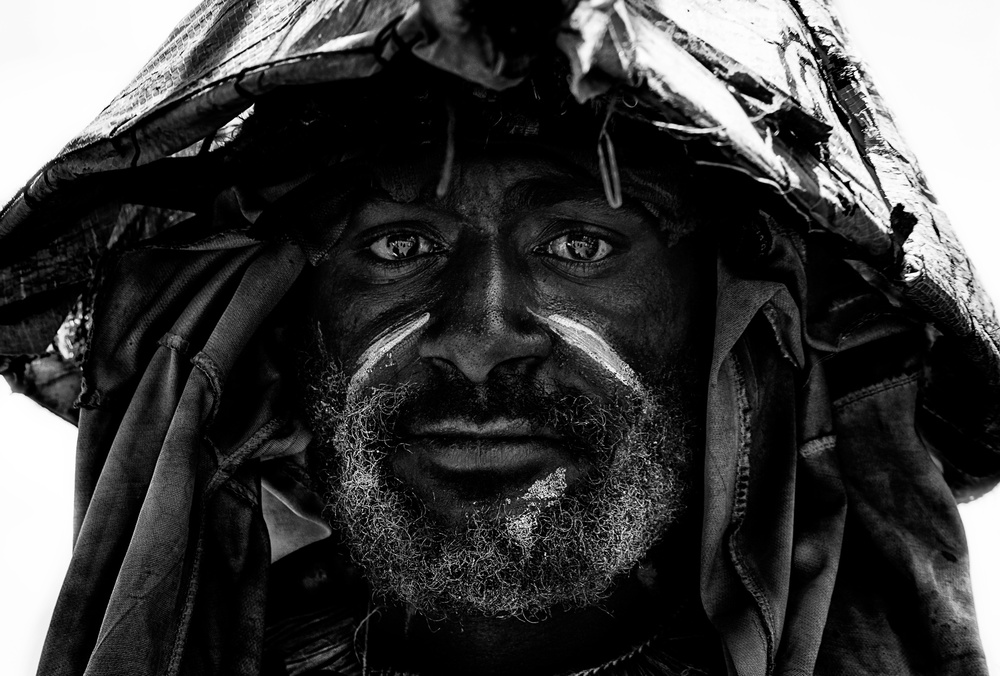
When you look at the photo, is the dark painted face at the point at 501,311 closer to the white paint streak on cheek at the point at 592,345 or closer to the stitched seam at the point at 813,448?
the white paint streak on cheek at the point at 592,345

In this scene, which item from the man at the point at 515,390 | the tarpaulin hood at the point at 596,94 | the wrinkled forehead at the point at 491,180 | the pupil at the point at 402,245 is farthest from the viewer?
the pupil at the point at 402,245

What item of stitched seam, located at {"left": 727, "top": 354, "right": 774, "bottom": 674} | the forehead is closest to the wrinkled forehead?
the forehead

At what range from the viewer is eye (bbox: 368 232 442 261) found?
2670mm

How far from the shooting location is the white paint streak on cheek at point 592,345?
2570mm

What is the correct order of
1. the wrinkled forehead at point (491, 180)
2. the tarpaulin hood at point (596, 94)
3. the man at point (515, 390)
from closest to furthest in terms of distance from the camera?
the tarpaulin hood at point (596, 94)
the man at point (515, 390)
the wrinkled forehead at point (491, 180)

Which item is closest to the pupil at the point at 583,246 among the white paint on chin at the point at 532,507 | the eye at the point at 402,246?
the eye at the point at 402,246

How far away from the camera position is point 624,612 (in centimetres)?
279

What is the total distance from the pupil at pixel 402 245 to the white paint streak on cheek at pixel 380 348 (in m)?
0.15

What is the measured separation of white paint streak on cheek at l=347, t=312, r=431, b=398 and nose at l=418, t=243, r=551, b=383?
4 cm

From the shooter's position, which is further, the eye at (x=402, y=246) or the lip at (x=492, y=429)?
the eye at (x=402, y=246)

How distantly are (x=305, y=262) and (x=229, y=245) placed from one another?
17 centimetres

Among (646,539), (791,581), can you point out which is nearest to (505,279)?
(646,539)

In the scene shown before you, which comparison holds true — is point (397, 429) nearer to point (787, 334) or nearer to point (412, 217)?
point (412, 217)

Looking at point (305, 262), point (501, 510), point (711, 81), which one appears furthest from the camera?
point (305, 262)
